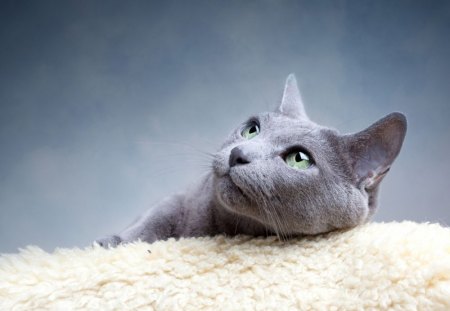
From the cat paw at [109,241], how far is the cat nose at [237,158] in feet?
1.20

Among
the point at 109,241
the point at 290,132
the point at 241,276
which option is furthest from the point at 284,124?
the point at 109,241

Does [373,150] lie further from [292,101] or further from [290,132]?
[292,101]

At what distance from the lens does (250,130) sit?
1.13 meters

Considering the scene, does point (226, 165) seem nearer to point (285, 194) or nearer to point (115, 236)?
point (285, 194)

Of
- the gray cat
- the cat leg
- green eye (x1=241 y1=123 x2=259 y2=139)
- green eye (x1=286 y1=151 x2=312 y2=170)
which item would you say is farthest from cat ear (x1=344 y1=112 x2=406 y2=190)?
the cat leg

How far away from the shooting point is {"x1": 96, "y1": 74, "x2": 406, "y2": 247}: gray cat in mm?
923

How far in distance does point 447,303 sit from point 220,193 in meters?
0.46

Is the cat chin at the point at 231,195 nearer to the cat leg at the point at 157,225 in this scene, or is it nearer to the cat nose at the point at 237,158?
the cat nose at the point at 237,158

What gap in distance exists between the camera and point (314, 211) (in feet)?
3.08

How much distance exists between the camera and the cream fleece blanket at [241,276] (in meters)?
0.75

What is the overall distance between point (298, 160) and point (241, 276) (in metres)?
0.29

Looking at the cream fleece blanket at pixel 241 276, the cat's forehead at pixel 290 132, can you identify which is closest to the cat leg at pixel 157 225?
the cream fleece blanket at pixel 241 276

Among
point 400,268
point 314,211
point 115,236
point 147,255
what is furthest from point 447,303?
point 115,236

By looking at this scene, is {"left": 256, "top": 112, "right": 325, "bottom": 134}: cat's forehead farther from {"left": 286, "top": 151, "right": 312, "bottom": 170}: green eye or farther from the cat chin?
the cat chin
